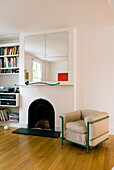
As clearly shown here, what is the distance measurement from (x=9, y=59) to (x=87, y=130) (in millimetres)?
3107

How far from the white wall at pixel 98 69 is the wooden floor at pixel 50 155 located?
942 mm

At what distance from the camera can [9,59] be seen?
4.57m

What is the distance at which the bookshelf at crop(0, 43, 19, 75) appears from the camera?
445cm

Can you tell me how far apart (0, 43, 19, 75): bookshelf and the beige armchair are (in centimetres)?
224

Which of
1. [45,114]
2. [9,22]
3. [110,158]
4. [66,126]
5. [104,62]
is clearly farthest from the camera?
[45,114]

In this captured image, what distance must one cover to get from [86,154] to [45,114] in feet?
5.83

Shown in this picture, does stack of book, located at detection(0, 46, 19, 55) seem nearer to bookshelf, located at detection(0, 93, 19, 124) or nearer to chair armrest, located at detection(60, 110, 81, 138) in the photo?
bookshelf, located at detection(0, 93, 19, 124)

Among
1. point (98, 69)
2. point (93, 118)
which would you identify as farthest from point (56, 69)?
point (93, 118)

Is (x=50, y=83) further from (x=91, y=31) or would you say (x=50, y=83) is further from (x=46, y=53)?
(x=91, y=31)

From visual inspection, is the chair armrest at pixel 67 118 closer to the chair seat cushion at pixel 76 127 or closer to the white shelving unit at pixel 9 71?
the chair seat cushion at pixel 76 127

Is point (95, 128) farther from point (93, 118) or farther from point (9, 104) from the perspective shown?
point (9, 104)

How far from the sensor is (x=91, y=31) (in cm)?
401

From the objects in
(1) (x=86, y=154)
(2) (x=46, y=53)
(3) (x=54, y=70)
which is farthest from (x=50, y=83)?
(1) (x=86, y=154)

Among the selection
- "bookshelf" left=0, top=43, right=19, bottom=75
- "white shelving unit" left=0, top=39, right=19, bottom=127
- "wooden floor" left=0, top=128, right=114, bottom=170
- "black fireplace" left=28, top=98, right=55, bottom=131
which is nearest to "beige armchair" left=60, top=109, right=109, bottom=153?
"wooden floor" left=0, top=128, right=114, bottom=170
